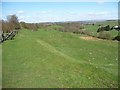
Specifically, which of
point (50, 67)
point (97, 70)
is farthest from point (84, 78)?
point (50, 67)

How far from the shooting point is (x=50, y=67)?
12.6m

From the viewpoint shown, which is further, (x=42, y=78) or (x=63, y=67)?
(x=63, y=67)

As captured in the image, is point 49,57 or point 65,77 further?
point 49,57

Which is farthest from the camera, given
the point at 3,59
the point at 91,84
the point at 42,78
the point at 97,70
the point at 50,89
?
the point at 3,59

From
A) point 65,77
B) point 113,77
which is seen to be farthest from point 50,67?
point 113,77

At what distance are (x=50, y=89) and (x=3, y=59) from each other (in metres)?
6.62

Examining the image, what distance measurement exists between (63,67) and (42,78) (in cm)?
237

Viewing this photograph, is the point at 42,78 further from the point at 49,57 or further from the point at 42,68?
the point at 49,57

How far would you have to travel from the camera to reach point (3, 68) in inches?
487

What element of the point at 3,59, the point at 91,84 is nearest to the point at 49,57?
the point at 3,59

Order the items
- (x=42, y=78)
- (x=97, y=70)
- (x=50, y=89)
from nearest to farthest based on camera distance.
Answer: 1. (x=50, y=89)
2. (x=42, y=78)
3. (x=97, y=70)

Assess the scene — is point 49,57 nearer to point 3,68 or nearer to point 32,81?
point 3,68

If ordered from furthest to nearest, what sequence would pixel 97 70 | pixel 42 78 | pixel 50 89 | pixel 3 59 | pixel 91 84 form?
pixel 3 59 < pixel 97 70 < pixel 42 78 < pixel 91 84 < pixel 50 89

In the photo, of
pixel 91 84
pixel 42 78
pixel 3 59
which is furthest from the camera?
pixel 3 59
